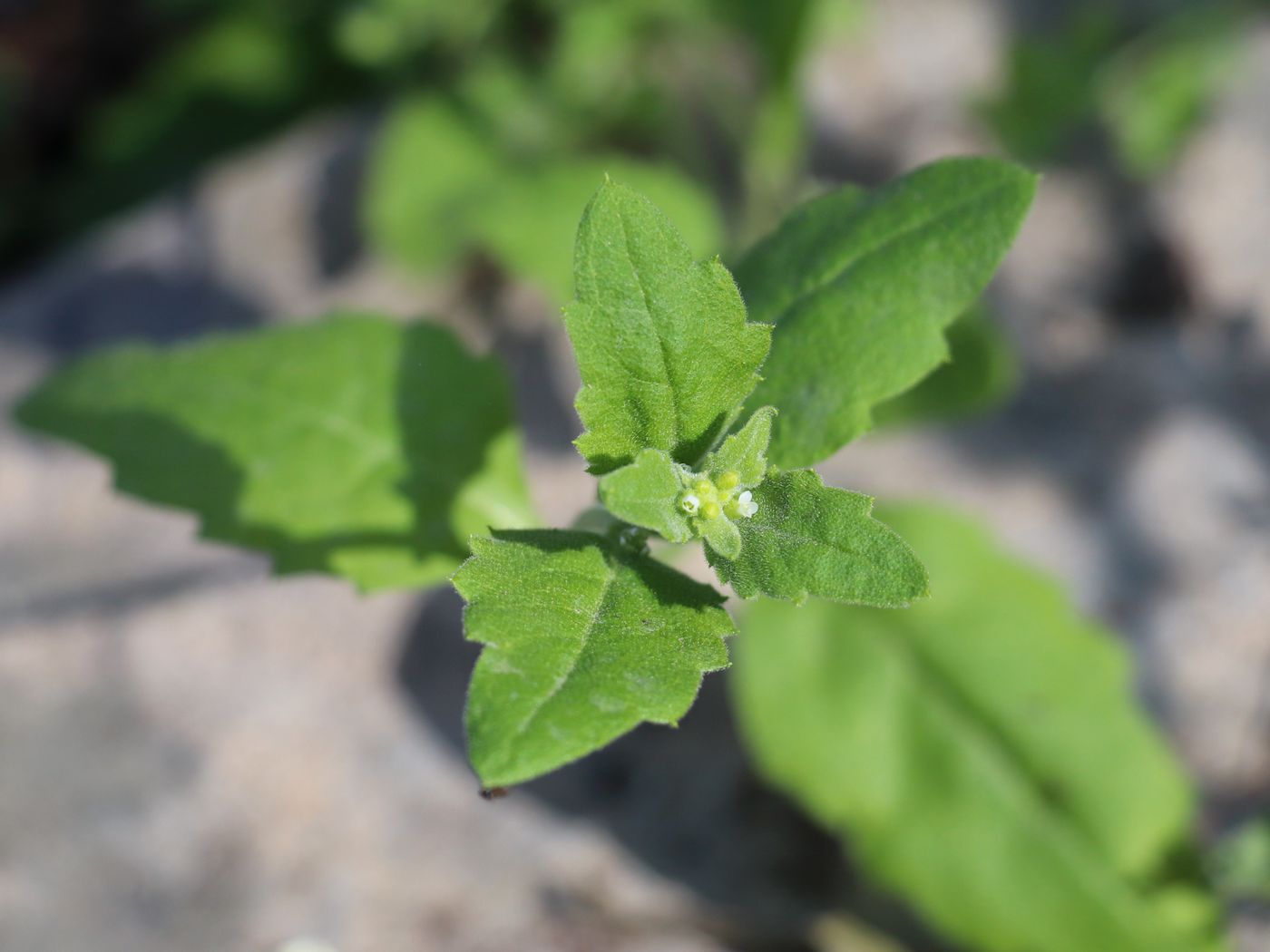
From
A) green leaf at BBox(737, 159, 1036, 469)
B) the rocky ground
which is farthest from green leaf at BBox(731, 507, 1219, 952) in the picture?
green leaf at BBox(737, 159, 1036, 469)

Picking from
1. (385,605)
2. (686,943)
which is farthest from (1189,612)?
(385,605)

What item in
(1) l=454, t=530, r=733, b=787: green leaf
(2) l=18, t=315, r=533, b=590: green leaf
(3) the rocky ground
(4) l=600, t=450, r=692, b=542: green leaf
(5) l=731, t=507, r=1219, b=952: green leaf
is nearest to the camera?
(1) l=454, t=530, r=733, b=787: green leaf

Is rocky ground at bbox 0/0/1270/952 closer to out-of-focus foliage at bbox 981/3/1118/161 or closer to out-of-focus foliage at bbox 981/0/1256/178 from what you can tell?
out-of-focus foliage at bbox 981/0/1256/178

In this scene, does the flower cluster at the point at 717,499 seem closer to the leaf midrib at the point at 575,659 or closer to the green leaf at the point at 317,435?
the leaf midrib at the point at 575,659

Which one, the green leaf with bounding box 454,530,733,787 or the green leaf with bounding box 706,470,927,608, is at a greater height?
the green leaf with bounding box 706,470,927,608

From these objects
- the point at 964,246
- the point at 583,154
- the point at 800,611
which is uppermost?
the point at 964,246

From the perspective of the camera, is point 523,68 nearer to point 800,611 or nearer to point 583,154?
point 583,154

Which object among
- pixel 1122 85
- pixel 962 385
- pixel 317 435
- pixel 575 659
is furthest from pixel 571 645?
pixel 1122 85
